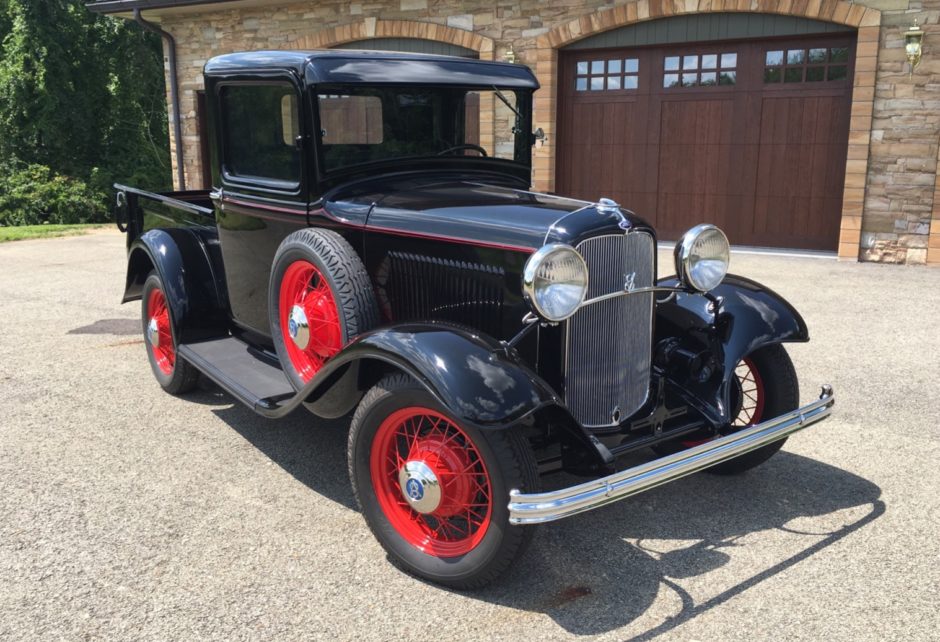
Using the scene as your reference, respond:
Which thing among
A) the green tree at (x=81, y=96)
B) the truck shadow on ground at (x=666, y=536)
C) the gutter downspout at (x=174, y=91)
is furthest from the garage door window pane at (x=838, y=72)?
the green tree at (x=81, y=96)

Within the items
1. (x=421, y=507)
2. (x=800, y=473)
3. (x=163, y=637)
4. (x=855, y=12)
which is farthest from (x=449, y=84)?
(x=855, y=12)

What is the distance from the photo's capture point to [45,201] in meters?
14.8

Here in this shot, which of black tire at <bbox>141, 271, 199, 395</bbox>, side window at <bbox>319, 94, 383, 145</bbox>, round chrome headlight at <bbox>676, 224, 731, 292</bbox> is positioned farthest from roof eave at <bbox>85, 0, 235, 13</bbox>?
round chrome headlight at <bbox>676, 224, 731, 292</bbox>

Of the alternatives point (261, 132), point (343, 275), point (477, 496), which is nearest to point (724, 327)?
point (477, 496)

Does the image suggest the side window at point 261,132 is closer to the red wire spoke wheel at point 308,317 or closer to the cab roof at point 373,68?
the cab roof at point 373,68

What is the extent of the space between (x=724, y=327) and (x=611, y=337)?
663 mm

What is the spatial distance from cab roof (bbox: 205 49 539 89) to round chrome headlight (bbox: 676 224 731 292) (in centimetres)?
136

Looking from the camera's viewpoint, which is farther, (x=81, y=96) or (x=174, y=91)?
(x=81, y=96)

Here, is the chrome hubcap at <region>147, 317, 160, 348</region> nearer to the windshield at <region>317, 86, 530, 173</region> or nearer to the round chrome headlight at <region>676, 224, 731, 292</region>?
the windshield at <region>317, 86, 530, 173</region>

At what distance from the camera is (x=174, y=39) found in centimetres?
1380

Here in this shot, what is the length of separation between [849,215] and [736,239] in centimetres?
142

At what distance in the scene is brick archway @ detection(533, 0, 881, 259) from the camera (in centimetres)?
916

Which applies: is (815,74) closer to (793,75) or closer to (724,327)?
(793,75)

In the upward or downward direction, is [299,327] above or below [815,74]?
below
